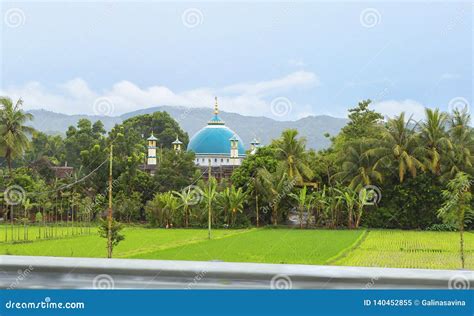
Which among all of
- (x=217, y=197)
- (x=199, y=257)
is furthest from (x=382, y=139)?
(x=199, y=257)

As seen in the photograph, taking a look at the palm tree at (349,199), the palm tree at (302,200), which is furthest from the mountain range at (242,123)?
the palm tree at (302,200)

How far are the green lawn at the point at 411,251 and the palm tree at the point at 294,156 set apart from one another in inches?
97.4

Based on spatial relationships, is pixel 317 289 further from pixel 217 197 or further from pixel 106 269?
pixel 217 197

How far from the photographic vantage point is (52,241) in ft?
37.2

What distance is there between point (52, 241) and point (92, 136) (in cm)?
739

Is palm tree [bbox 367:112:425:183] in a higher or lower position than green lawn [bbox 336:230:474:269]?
higher

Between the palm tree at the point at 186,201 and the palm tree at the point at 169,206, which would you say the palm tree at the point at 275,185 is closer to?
the palm tree at the point at 186,201

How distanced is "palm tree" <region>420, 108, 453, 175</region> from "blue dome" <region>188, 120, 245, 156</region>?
10981mm

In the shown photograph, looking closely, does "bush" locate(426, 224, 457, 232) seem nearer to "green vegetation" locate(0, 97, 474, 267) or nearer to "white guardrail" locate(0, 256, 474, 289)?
"green vegetation" locate(0, 97, 474, 267)

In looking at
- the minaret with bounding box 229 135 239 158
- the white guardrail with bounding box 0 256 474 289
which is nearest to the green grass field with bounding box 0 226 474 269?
the white guardrail with bounding box 0 256 474 289

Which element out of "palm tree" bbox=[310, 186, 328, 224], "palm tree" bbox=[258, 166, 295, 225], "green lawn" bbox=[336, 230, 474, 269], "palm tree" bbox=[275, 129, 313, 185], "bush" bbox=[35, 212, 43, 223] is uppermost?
"palm tree" bbox=[275, 129, 313, 185]

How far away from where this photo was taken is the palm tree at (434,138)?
46.8ft

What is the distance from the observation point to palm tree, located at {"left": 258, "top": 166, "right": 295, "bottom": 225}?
14820 mm

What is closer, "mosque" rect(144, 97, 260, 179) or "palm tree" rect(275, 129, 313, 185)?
"palm tree" rect(275, 129, 313, 185)
